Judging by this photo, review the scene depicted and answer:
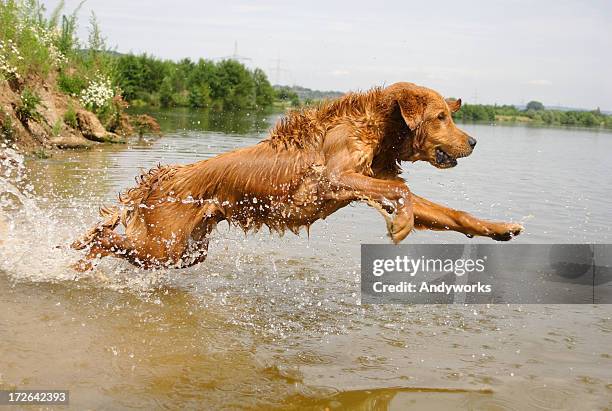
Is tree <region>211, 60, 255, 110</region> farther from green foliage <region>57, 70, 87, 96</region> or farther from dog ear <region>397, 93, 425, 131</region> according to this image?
dog ear <region>397, 93, 425, 131</region>

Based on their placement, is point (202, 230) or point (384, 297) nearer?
point (202, 230)

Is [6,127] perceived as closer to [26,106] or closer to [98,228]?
[26,106]

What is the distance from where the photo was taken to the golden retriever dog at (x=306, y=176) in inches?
233

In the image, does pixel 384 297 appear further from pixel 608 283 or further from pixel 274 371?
pixel 608 283

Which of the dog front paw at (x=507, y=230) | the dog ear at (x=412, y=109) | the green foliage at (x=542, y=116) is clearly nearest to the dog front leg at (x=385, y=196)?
the dog ear at (x=412, y=109)

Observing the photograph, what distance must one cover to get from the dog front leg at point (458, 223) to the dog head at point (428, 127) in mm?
622

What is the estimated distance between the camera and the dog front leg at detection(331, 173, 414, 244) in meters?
A: 5.57

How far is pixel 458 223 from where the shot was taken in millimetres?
5715

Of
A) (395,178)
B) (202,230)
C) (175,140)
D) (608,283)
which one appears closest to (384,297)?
(395,178)

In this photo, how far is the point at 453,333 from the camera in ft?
19.7

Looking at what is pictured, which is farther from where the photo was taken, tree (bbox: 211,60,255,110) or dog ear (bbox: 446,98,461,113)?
tree (bbox: 211,60,255,110)

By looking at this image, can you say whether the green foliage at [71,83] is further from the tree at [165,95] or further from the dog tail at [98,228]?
the tree at [165,95]

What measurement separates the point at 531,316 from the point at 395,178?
2.03 metres

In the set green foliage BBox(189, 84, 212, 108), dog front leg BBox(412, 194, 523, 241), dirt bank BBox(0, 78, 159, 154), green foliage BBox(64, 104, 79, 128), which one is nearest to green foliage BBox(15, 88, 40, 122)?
dirt bank BBox(0, 78, 159, 154)
